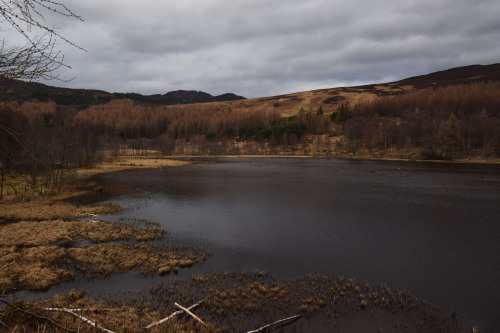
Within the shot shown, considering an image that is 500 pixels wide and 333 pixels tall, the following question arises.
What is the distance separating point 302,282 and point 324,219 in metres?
11.6

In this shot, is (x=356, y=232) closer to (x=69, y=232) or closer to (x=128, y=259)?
(x=128, y=259)

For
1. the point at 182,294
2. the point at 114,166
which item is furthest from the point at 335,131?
the point at 182,294

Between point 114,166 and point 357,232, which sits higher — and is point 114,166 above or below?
above

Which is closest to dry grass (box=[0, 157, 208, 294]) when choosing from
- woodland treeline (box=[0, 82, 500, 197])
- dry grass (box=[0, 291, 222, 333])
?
dry grass (box=[0, 291, 222, 333])

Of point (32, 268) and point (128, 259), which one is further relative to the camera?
point (128, 259)

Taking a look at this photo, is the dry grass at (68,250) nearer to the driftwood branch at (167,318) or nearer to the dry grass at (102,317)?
the dry grass at (102,317)

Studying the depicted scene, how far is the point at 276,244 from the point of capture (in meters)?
17.9

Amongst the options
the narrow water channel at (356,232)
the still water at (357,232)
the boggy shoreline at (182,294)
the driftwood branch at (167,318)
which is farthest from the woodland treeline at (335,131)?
the driftwood branch at (167,318)

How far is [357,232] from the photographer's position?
20250mm

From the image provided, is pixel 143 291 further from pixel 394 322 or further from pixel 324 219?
pixel 324 219

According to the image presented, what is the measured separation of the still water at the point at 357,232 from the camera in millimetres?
13328

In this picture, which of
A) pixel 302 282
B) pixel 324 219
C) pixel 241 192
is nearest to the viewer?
pixel 302 282

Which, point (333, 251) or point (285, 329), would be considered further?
point (333, 251)

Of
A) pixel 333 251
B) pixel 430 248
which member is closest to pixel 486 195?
pixel 430 248
